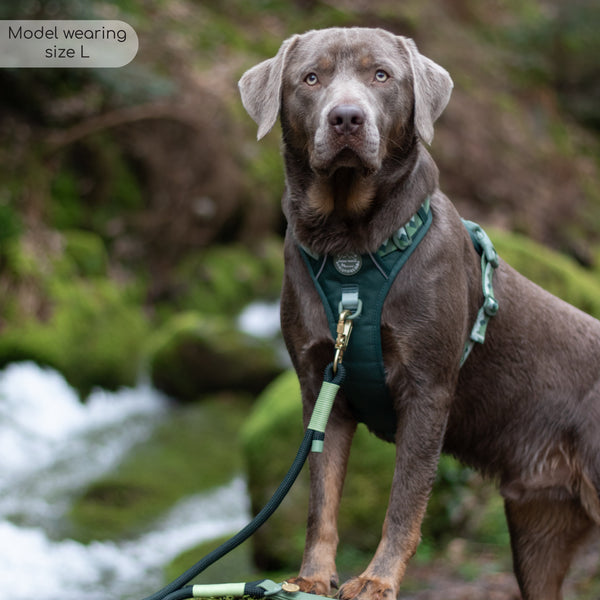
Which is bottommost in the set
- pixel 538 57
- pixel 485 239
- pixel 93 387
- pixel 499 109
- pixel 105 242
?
pixel 485 239

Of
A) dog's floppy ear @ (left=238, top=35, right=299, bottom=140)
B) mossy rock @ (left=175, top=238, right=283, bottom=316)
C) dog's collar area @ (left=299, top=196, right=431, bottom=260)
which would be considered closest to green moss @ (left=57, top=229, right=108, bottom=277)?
mossy rock @ (left=175, top=238, right=283, bottom=316)

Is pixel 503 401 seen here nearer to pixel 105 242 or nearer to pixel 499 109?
pixel 105 242

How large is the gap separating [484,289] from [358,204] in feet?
2.18

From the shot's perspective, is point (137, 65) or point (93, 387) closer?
point (93, 387)

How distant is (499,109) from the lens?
1683 centimetres

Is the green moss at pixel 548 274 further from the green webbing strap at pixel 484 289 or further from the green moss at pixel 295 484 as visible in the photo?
the green webbing strap at pixel 484 289

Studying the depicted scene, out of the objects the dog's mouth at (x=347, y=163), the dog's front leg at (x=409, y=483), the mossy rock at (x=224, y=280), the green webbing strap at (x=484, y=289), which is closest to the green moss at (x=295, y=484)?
the green webbing strap at (x=484, y=289)

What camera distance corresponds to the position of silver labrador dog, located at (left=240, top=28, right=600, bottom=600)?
9.79 ft

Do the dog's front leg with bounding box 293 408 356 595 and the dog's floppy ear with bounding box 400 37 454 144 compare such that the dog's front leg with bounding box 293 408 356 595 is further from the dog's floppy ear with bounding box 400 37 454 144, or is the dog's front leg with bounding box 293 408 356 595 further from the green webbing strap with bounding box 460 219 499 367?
the dog's floppy ear with bounding box 400 37 454 144

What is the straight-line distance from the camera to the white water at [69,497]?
644cm

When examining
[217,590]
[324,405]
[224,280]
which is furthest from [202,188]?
[217,590]

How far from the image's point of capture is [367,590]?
9.43ft

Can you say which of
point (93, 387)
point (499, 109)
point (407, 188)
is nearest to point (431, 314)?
point (407, 188)

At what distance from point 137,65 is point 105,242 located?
250 centimetres
